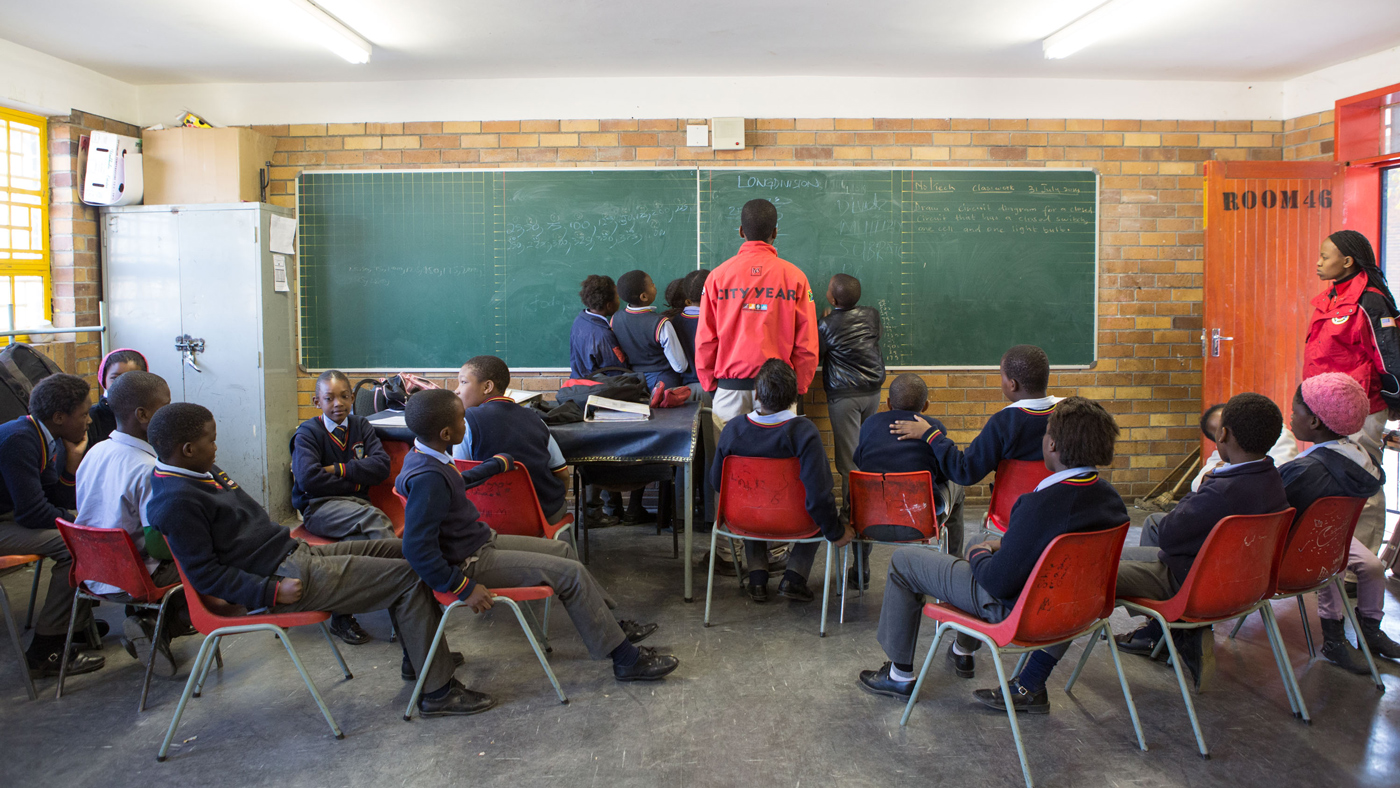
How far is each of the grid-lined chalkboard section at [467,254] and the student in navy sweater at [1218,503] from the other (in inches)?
136

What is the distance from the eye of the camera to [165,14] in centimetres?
405

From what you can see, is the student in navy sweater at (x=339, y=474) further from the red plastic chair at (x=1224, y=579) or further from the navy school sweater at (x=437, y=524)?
the red plastic chair at (x=1224, y=579)

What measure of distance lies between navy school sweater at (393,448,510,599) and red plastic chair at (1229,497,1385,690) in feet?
8.25

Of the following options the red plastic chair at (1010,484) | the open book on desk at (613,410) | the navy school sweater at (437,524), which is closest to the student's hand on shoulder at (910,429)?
the red plastic chair at (1010,484)

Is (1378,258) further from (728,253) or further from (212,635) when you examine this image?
(212,635)

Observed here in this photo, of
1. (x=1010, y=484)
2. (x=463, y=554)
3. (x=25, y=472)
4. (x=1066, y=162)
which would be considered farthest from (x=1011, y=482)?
(x=25, y=472)

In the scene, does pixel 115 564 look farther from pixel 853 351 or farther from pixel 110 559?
pixel 853 351

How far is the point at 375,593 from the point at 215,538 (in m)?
0.47

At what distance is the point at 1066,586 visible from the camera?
2.18m

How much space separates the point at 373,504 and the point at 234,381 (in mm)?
2089

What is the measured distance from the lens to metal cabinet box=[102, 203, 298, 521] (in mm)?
5051

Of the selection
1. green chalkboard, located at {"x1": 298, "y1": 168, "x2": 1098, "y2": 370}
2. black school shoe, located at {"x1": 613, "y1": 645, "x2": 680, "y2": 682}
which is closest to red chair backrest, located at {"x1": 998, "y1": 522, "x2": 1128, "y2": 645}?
black school shoe, located at {"x1": 613, "y1": 645, "x2": 680, "y2": 682}

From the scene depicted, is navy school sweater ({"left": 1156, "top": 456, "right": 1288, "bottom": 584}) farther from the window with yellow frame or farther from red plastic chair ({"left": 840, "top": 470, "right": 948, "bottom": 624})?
the window with yellow frame

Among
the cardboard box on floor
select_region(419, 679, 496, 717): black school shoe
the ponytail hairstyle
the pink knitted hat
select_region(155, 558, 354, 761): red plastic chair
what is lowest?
select_region(419, 679, 496, 717): black school shoe
